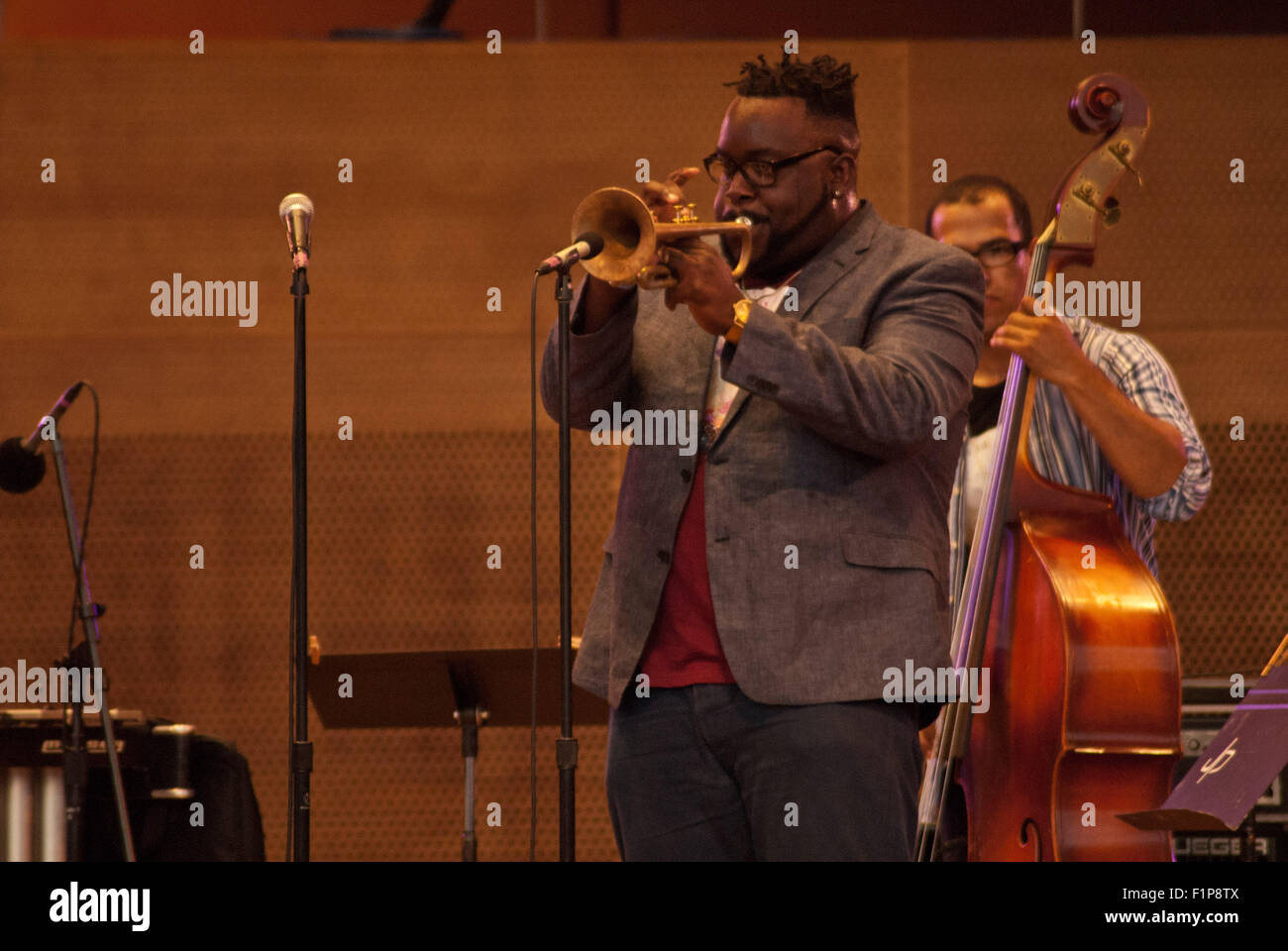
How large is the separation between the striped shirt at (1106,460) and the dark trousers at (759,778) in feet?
3.01

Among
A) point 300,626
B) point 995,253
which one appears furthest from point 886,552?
point 995,253

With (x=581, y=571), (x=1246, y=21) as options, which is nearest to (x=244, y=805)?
(x=581, y=571)

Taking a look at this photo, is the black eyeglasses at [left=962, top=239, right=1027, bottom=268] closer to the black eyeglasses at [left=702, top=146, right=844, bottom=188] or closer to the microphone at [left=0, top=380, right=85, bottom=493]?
the black eyeglasses at [left=702, top=146, right=844, bottom=188]

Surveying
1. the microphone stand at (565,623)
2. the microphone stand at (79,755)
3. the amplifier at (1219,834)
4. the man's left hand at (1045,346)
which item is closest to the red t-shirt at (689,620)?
the microphone stand at (565,623)

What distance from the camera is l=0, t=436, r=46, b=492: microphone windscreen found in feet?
11.1

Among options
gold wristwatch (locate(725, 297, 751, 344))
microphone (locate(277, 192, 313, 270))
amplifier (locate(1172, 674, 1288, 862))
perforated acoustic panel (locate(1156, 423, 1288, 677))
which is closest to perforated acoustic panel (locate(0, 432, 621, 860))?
perforated acoustic panel (locate(1156, 423, 1288, 677))

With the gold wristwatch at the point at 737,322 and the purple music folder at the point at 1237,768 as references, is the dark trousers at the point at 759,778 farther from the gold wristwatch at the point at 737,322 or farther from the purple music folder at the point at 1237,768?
the gold wristwatch at the point at 737,322

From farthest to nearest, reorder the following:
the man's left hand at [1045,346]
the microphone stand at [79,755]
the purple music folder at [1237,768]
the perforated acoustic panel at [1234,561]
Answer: the perforated acoustic panel at [1234,561], the microphone stand at [79,755], the man's left hand at [1045,346], the purple music folder at [1237,768]

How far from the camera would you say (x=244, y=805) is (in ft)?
11.6

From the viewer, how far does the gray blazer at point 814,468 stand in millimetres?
2111

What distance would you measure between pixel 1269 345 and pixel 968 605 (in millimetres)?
2207

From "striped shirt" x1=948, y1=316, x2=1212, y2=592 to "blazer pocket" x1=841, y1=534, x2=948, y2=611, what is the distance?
821 mm

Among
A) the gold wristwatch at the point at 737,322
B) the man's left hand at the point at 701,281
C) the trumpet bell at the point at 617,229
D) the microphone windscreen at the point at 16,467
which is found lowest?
the microphone windscreen at the point at 16,467
